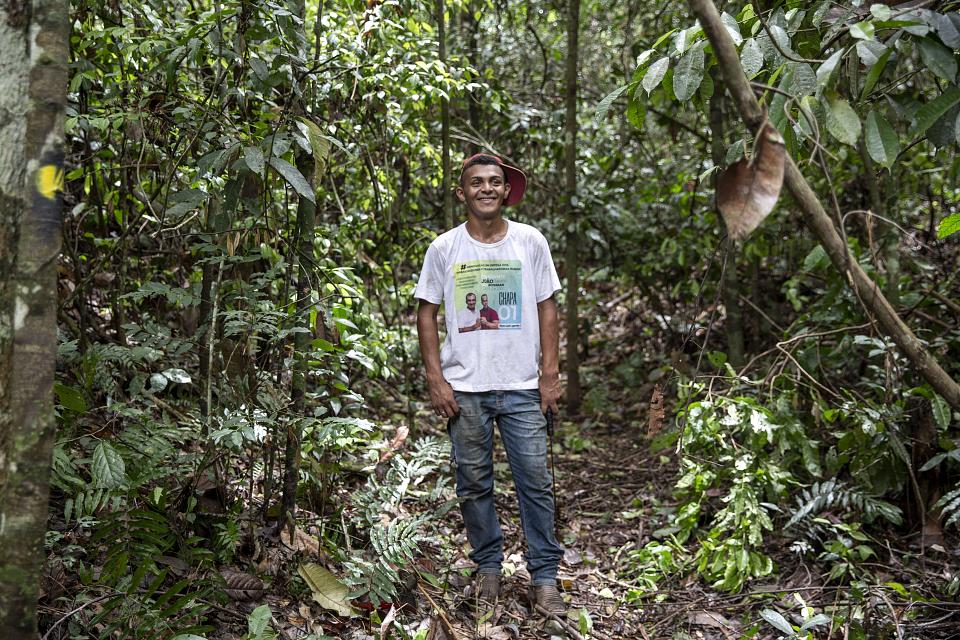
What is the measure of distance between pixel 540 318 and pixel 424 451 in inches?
33.3

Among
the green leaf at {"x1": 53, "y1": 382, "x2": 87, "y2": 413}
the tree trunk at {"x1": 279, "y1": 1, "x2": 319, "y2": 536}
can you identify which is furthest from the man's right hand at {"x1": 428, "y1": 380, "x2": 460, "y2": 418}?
the green leaf at {"x1": 53, "y1": 382, "x2": 87, "y2": 413}

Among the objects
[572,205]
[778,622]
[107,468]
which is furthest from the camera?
[572,205]

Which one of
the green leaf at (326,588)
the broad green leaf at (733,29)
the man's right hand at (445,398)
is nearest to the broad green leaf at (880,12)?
the broad green leaf at (733,29)

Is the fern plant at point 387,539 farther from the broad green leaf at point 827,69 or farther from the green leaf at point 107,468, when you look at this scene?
the broad green leaf at point 827,69

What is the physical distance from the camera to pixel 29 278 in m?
1.59

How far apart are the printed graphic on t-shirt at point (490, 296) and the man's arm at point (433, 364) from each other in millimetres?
153

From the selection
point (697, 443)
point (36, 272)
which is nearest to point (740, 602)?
point (697, 443)

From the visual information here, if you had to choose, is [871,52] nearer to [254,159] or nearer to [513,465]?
[254,159]

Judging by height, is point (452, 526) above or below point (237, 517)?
below

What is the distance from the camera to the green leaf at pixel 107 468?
2.48 meters

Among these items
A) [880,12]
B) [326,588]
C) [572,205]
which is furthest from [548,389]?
[572,205]

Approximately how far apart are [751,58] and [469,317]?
1.84m

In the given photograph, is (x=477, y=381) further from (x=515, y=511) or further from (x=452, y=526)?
(x=515, y=511)

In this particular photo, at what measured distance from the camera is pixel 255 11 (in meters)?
3.13
